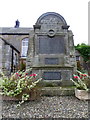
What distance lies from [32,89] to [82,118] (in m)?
1.59

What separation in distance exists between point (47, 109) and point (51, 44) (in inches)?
159

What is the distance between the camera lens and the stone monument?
6461mm

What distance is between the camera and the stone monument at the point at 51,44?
254 inches

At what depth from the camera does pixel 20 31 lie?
67.3 ft

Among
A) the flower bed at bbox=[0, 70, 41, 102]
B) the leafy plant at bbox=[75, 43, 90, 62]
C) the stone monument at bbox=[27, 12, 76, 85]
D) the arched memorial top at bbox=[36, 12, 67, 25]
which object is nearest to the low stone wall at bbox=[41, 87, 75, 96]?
the flower bed at bbox=[0, 70, 41, 102]

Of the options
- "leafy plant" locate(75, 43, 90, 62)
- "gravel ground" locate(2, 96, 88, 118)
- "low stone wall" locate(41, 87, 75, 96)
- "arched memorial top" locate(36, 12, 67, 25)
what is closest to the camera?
"gravel ground" locate(2, 96, 88, 118)

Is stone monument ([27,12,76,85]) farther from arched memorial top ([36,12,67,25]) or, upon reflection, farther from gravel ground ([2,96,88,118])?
gravel ground ([2,96,88,118])

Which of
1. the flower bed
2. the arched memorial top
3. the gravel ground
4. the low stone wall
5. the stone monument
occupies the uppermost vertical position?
the arched memorial top

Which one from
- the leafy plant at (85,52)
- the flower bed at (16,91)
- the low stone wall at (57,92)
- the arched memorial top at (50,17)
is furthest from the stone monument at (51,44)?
the leafy plant at (85,52)

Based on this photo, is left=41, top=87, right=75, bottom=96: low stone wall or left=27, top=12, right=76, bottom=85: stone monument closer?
left=41, top=87, right=75, bottom=96: low stone wall

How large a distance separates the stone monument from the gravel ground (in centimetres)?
283

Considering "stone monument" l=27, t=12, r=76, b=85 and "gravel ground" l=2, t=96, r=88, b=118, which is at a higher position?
"stone monument" l=27, t=12, r=76, b=85

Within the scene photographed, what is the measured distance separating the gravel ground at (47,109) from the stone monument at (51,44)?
111 inches

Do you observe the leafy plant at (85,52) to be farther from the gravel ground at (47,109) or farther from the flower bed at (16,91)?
the flower bed at (16,91)
